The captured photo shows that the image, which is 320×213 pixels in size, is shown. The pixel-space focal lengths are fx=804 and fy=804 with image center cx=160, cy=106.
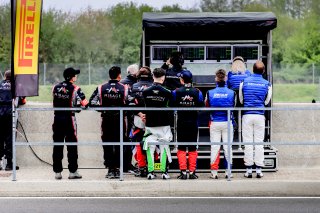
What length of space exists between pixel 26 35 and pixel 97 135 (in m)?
2.59

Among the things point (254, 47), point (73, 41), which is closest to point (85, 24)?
point (73, 41)

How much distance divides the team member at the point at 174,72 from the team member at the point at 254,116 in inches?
46.1

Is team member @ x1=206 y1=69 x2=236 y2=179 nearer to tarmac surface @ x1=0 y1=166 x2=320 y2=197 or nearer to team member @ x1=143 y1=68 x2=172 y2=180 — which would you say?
tarmac surface @ x1=0 y1=166 x2=320 y2=197

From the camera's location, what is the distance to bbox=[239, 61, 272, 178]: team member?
42.7ft

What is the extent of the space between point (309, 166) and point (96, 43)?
38.8 m

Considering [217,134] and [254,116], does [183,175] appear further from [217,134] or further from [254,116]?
[254,116]

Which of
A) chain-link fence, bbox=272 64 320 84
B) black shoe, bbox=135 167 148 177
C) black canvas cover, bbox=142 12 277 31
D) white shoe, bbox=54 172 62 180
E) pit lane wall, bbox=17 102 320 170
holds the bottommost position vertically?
white shoe, bbox=54 172 62 180

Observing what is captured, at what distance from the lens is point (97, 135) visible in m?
14.7

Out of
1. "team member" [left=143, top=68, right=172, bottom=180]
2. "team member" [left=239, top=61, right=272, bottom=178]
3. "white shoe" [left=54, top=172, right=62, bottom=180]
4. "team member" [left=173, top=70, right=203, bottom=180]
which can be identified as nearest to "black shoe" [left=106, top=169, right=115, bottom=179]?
"team member" [left=143, top=68, right=172, bottom=180]

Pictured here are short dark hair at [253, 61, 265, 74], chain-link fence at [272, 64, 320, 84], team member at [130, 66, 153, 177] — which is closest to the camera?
short dark hair at [253, 61, 265, 74]

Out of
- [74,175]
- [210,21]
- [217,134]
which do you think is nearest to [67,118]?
[74,175]

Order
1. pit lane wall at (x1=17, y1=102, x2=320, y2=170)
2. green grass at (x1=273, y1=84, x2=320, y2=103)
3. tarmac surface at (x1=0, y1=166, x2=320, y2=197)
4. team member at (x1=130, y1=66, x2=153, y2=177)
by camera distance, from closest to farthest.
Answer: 1. tarmac surface at (x1=0, y1=166, x2=320, y2=197)
2. team member at (x1=130, y1=66, x2=153, y2=177)
3. pit lane wall at (x1=17, y1=102, x2=320, y2=170)
4. green grass at (x1=273, y1=84, x2=320, y2=103)

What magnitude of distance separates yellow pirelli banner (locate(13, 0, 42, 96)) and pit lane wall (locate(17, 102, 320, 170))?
1.76 m

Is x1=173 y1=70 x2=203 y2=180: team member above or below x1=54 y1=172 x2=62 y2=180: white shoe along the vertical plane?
above
